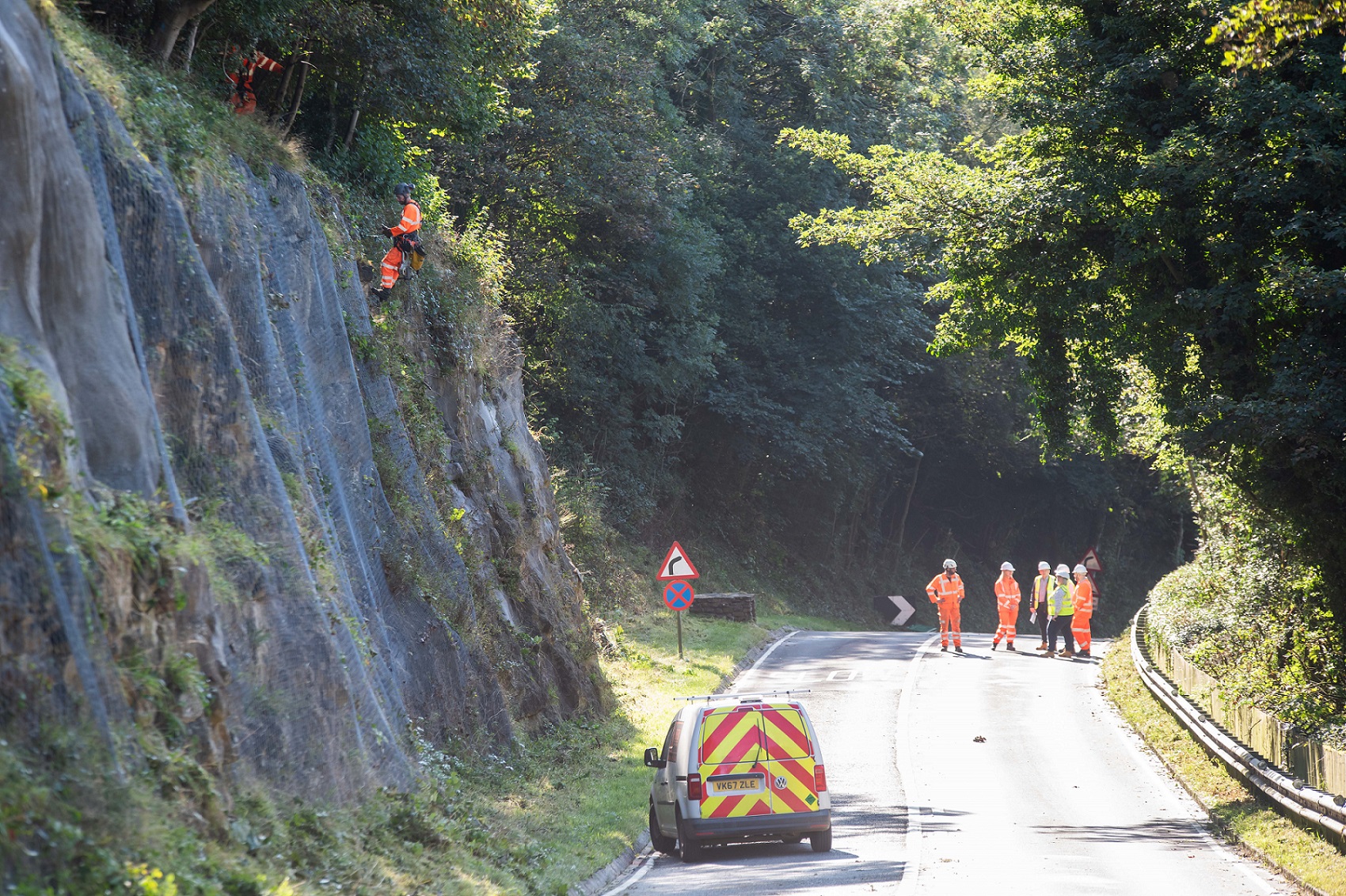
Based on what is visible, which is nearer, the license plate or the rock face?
the rock face

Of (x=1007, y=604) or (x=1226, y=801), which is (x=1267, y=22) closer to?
(x=1226, y=801)

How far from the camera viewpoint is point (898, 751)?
17000mm

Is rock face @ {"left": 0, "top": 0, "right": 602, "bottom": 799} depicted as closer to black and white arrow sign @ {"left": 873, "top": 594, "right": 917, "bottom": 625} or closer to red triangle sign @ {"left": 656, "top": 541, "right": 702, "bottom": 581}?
red triangle sign @ {"left": 656, "top": 541, "right": 702, "bottom": 581}

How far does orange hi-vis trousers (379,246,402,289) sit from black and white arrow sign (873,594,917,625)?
26.2 m

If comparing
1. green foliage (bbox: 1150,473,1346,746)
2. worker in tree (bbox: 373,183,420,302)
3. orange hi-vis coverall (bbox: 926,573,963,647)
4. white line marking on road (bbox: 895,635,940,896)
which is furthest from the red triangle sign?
worker in tree (bbox: 373,183,420,302)

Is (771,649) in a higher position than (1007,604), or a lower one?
lower

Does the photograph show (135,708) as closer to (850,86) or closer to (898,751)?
(898,751)

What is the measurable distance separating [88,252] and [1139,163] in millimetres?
11514

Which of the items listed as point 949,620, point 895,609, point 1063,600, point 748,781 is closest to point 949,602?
point 949,620

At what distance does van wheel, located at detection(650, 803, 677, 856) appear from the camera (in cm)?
1269

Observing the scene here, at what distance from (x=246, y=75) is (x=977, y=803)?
1255cm

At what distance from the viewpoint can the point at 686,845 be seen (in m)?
12.0

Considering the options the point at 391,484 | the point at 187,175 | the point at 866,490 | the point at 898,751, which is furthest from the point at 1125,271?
the point at 866,490

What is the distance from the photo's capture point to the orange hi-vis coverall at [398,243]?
14906 millimetres
